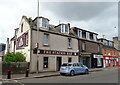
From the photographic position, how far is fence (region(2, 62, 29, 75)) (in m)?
17.7

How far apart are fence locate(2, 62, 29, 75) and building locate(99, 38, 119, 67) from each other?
952 inches

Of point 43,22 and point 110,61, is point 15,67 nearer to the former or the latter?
point 43,22

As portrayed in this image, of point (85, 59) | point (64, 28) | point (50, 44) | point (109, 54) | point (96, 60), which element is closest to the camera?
point (50, 44)

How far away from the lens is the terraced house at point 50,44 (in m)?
20.2

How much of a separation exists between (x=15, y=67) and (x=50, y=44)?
6.63 meters

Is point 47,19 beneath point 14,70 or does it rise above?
above

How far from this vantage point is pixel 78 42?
27594 millimetres

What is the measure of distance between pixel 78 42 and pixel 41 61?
32.5 feet

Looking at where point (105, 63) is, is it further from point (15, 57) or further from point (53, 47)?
point (15, 57)

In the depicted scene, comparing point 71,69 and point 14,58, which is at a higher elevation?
point 14,58

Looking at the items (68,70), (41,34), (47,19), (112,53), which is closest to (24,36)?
(41,34)

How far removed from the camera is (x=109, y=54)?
39.6 metres

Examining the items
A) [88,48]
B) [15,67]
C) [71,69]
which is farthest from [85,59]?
[15,67]

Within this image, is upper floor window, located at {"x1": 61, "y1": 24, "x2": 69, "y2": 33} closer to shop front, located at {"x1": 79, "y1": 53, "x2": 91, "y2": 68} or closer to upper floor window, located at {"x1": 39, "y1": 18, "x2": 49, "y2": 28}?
upper floor window, located at {"x1": 39, "y1": 18, "x2": 49, "y2": 28}
